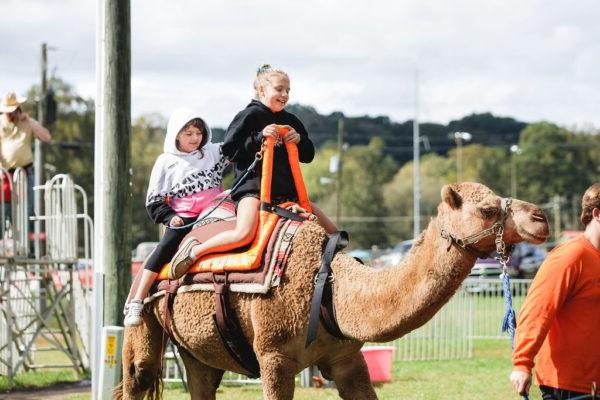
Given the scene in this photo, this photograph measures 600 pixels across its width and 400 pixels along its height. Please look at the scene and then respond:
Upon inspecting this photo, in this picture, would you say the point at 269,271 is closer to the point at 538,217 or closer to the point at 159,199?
the point at 159,199

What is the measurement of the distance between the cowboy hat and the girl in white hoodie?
6795 millimetres

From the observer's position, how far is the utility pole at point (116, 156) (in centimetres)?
1091

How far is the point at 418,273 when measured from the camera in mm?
6867

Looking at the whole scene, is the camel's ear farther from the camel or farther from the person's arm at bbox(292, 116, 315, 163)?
the person's arm at bbox(292, 116, 315, 163)

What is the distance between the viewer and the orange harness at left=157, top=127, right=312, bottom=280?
7816mm

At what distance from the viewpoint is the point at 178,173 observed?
29.0 ft

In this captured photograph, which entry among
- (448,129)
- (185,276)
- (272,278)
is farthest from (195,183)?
(448,129)

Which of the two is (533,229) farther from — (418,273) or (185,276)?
(185,276)

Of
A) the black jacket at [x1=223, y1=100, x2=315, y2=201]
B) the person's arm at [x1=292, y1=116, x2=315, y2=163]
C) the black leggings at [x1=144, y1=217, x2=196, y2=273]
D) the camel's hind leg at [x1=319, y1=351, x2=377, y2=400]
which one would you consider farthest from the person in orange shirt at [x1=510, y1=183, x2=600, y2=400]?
the black leggings at [x1=144, y1=217, x2=196, y2=273]

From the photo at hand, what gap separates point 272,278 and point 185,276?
3.25 ft

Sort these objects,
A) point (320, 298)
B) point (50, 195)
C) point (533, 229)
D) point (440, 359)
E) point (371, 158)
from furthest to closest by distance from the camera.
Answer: point (371, 158), point (440, 359), point (50, 195), point (320, 298), point (533, 229)

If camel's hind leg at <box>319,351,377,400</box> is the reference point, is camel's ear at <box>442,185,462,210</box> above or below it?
above

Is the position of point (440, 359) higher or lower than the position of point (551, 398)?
lower

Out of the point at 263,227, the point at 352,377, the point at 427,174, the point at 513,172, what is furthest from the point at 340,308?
the point at 427,174
